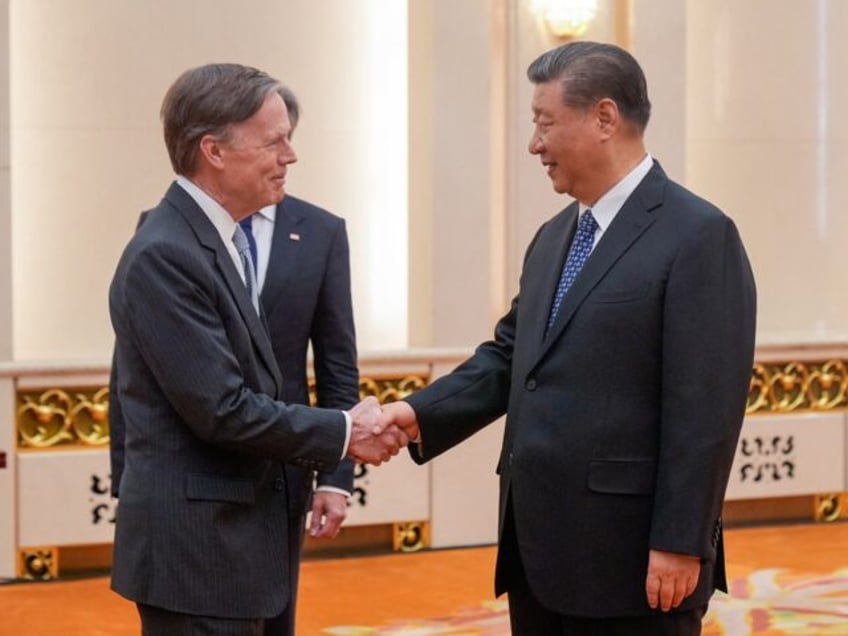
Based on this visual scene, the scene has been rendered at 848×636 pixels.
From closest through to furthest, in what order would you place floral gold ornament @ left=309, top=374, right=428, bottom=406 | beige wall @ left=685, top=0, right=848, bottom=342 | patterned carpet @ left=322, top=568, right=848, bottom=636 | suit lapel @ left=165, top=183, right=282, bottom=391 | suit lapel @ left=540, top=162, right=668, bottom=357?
suit lapel @ left=165, top=183, right=282, bottom=391
suit lapel @ left=540, top=162, right=668, bottom=357
patterned carpet @ left=322, top=568, right=848, bottom=636
floral gold ornament @ left=309, top=374, right=428, bottom=406
beige wall @ left=685, top=0, right=848, bottom=342

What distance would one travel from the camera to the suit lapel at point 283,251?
4.03 meters

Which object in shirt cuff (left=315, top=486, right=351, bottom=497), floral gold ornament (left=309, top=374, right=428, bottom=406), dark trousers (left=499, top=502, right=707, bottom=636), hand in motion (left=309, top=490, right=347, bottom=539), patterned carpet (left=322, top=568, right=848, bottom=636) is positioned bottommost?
patterned carpet (left=322, top=568, right=848, bottom=636)

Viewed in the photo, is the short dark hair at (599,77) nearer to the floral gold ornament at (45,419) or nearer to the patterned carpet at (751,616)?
the patterned carpet at (751,616)

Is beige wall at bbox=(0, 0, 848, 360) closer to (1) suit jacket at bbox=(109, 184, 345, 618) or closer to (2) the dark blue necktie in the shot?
(2) the dark blue necktie

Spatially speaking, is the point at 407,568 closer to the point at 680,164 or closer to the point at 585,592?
the point at 680,164

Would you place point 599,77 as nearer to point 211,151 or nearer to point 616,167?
point 616,167

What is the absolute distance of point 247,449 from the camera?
296 centimetres

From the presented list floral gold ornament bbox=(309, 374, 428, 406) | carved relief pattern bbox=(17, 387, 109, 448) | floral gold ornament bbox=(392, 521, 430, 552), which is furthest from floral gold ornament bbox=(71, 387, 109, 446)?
floral gold ornament bbox=(392, 521, 430, 552)

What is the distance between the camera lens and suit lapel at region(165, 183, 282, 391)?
118 inches

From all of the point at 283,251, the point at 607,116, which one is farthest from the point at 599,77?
the point at 283,251

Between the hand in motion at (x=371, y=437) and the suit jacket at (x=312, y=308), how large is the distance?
0.41 m

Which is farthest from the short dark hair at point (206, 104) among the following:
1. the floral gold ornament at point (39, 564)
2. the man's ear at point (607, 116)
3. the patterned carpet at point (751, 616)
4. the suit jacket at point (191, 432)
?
the floral gold ornament at point (39, 564)

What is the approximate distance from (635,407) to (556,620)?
52cm

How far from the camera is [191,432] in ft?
9.62
